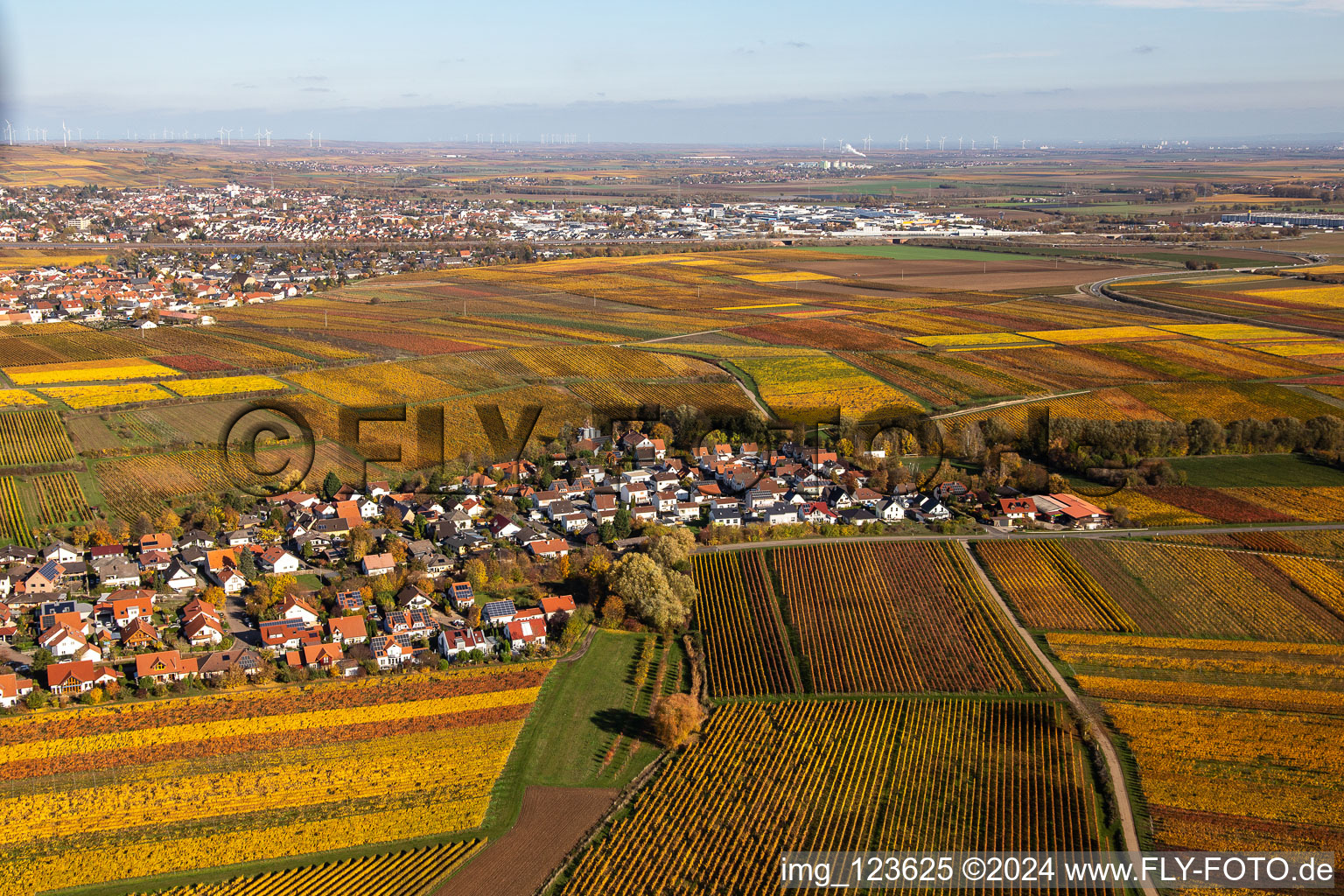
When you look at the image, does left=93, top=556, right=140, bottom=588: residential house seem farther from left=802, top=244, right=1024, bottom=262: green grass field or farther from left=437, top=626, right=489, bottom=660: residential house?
left=802, top=244, right=1024, bottom=262: green grass field

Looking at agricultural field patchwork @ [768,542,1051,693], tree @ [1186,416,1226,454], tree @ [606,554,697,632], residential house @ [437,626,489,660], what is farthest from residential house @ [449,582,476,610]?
tree @ [1186,416,1226,454]

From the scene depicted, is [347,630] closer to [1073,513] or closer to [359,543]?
[359,543]

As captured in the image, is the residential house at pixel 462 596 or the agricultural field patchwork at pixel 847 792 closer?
the agricultural field patchwork at pixel 847 792

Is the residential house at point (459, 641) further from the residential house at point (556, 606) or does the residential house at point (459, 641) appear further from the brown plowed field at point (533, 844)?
the brown plowed field at point (533, 844)

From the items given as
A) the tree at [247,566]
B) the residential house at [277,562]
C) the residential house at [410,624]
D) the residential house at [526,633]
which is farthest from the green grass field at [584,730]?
the tree at [247,566]

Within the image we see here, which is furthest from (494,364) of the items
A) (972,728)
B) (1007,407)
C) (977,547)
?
(972,728)

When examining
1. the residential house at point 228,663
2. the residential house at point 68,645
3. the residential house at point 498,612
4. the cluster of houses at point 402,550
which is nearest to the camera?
the residential house at point 228,663

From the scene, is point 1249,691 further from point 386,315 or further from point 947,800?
point 386,315

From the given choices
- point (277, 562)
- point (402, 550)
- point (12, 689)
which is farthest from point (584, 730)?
point (277, 562)
